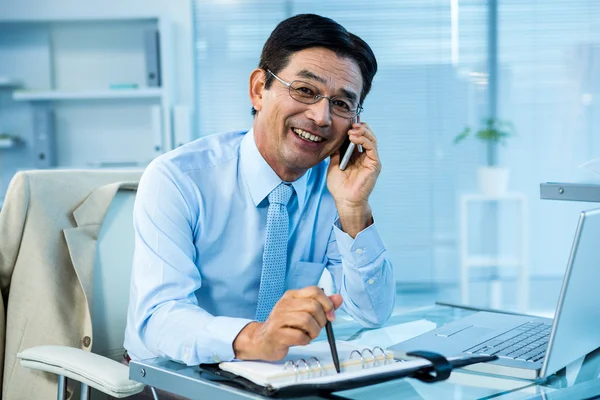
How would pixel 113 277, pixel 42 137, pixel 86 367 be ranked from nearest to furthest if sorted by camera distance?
pixel 86 367 → pixel 113 277 → pixel 42 137

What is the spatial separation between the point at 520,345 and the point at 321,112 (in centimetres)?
61

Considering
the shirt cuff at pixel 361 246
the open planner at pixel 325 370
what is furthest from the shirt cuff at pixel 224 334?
the shirt cuff at pixel 361 246

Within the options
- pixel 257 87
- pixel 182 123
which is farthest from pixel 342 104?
pixel 182 123

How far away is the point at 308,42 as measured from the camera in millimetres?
1531

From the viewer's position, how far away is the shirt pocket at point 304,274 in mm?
1632

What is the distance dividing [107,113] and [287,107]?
10.8 ft

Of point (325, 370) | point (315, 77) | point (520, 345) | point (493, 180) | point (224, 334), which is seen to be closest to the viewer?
point (325, 370)

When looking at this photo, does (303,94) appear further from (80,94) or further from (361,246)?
(80,94)

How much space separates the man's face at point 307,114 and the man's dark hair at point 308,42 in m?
0.01

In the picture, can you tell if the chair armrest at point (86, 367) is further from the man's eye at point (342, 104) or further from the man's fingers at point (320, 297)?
the man's eye at point (342, 104)

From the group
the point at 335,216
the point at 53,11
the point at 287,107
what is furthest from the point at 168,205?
the point at 53,11

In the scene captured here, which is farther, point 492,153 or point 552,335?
point 492,153

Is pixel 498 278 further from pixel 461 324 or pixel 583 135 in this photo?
pixel 461 324

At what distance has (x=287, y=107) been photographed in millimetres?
1535
